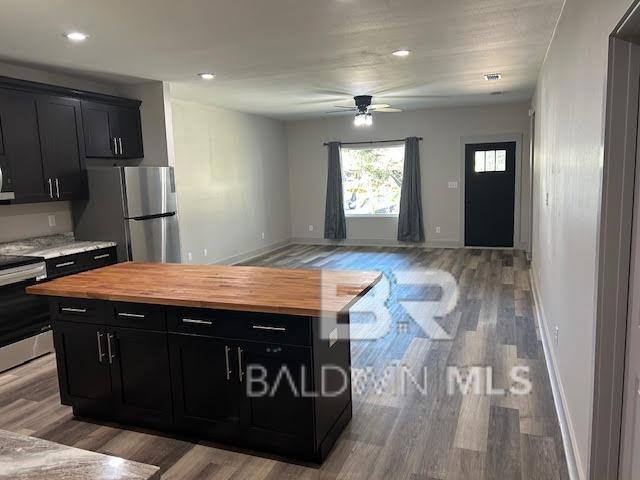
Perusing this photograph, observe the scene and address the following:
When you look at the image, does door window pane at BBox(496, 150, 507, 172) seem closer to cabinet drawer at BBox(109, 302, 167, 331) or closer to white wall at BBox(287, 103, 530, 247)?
white wall at BBox(287, 103, 530, 247)

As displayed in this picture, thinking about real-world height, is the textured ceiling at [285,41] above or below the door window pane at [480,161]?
above

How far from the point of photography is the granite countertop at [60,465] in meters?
1.00

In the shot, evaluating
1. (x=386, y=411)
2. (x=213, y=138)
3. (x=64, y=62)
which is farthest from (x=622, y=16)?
(x=213, y=138)

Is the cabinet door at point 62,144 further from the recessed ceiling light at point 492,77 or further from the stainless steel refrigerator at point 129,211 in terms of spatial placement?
the recessed ceiling light at point 492,77

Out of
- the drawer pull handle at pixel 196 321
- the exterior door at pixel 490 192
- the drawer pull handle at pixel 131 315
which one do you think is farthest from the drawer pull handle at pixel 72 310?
the exterior door at pixel 490 192

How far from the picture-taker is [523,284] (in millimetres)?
6004

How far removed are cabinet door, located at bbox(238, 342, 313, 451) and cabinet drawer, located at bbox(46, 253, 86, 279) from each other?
2.52m

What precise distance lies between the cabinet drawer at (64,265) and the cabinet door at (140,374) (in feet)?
5.67

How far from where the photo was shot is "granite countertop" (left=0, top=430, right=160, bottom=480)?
100 centimetres

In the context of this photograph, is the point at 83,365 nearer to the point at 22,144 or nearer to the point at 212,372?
the point at 212,372

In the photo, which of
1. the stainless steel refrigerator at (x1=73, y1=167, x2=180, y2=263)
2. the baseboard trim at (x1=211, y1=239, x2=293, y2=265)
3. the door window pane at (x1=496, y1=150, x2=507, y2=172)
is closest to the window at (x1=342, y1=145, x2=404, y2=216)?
the baseboard trim at (x1=211, y1=239, x2=293, y2=265)

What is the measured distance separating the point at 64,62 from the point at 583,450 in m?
4.81

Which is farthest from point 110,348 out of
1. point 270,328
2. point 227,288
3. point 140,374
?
point 270,328

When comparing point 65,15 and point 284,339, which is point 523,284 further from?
point 65,15
